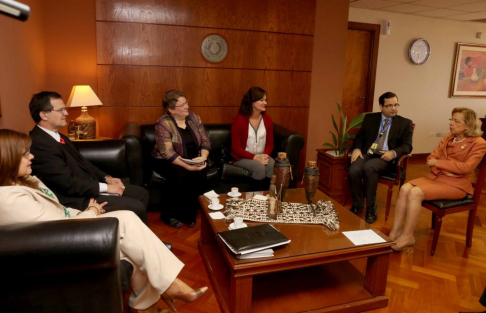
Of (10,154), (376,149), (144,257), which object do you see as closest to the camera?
(10,154)

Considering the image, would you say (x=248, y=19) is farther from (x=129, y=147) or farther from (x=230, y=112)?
(x=129, y=147)

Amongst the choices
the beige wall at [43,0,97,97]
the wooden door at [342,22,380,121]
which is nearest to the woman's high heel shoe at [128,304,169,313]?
the beige wall at [43,0,97,97]

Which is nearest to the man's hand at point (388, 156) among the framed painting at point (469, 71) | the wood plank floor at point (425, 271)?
the wood plank floor at point (425, 271)

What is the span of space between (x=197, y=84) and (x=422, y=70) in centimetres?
409

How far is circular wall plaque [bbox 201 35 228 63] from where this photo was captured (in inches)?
168

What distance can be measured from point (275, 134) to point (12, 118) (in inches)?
95.8

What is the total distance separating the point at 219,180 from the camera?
3574 millimetres

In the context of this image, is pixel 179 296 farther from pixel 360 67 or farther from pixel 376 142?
pixel 360 67

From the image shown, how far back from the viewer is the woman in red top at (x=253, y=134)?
3695mm

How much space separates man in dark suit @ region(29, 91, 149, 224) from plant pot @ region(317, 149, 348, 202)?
7.19ft

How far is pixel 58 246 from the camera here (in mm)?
1425

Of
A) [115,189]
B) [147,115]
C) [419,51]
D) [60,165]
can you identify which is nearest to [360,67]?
[419,51]

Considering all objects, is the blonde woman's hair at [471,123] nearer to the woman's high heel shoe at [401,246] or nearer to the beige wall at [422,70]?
the woman's high heel shoe at [401,246]

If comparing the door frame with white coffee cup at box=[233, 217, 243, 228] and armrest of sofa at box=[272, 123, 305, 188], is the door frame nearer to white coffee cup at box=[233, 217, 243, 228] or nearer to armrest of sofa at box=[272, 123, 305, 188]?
armrest of sofa at box=[272, 123, 305, 188]
